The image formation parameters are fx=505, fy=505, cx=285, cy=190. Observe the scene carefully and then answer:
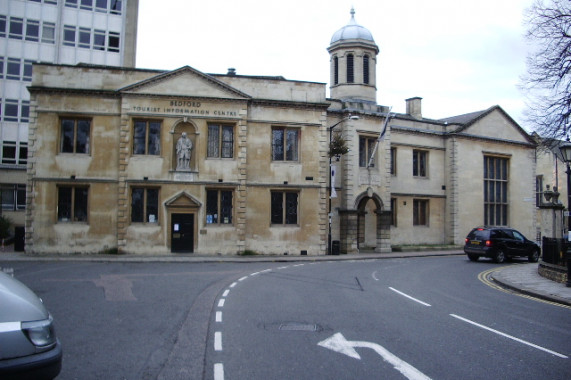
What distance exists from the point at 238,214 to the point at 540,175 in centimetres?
4376

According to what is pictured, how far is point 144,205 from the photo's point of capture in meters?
27.1

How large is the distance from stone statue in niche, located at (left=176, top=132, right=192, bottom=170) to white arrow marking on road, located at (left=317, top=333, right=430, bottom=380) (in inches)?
806

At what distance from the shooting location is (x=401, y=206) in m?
36.1

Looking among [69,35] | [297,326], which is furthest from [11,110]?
[297,326]

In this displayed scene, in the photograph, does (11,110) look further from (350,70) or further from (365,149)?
(365,149)

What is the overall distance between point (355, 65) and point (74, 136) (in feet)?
64.3

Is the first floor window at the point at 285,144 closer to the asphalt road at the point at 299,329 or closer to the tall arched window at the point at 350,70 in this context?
the tall arched window at the point at 350,70

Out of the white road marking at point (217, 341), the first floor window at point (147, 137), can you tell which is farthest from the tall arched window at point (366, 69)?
the white road marking at point (217, 341)

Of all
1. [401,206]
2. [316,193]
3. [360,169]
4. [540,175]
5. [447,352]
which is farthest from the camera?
[540,175]

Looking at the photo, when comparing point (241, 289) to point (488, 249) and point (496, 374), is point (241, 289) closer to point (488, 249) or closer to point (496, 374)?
point (496, 374)

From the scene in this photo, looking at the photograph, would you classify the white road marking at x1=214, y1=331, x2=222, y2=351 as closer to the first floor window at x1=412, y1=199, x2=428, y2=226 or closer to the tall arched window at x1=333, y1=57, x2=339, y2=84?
the first floor window at x1=412, y1=199, x2=428, y2=226

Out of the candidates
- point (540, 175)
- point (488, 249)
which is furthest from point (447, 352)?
point (540, 175)

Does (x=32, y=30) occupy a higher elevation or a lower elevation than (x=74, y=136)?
higher

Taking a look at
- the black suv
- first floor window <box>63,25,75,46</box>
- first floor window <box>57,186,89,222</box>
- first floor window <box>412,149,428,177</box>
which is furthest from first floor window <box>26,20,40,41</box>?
the black suv
